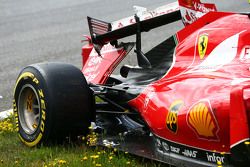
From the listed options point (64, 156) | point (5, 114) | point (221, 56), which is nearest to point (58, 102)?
point (64, 156)

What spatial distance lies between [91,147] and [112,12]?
32.5ft

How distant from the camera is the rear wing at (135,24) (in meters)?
5.49

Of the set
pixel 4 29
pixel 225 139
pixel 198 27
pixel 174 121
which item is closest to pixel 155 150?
pixel 174 121

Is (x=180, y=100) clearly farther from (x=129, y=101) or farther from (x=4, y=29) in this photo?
(x=4, y=29)

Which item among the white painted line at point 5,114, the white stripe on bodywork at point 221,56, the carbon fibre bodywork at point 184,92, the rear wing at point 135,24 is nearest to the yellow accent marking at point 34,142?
the carbon fibre bodywork at point 184,92

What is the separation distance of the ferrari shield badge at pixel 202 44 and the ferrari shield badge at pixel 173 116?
0.62 metres

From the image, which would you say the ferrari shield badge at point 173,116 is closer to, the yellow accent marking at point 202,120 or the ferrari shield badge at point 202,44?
the yellow accent marking at point 202,120

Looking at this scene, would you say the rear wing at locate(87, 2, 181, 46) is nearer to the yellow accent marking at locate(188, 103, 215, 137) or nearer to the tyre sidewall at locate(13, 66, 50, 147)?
the tyre sidewall at locate(13, 66, 50, 147)

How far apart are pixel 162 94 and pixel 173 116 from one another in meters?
0.31

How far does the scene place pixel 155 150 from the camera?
432 cm

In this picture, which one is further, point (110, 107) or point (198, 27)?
point (110, 107)

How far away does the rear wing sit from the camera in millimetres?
5488

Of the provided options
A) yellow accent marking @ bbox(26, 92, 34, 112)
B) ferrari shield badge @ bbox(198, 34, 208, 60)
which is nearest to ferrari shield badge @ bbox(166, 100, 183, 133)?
ferrari shield badge @ bbox(198, 34, 208, 60)

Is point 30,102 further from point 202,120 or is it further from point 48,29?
point 48,29
